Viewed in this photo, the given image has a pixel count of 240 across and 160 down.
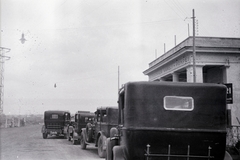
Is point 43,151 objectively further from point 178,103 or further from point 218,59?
point 218,59

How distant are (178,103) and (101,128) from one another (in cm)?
825

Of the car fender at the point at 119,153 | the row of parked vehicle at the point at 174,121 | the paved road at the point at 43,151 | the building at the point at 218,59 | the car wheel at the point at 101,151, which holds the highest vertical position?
the building at the point at 218,59

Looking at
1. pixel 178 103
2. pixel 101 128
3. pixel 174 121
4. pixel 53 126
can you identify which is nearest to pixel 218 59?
pixel 101 128

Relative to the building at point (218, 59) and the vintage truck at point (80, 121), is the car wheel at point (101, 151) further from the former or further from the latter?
the building at point (218, 59)

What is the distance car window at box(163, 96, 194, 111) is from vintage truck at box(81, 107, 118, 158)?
6.97m

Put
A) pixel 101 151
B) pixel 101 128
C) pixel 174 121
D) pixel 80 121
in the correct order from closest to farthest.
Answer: pixel 174 121 < pixel 101 151 < pixel 101 128 < pixel 80 121

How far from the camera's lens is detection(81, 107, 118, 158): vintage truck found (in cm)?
1270

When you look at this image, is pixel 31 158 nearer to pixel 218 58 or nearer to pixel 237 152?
pixel 237 152

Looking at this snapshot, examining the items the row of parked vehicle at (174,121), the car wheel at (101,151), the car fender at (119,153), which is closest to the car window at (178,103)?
the row of parked vehicle at (174,121)

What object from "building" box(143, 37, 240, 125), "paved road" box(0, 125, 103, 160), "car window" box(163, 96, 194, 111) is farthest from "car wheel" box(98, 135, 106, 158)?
"building" box(143, 37, 240, 125)

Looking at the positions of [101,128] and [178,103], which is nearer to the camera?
[178,103]

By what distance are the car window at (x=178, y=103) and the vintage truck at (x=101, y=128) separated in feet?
22.9

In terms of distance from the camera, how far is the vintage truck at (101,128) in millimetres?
12695

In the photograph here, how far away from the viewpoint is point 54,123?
79.7 feet
